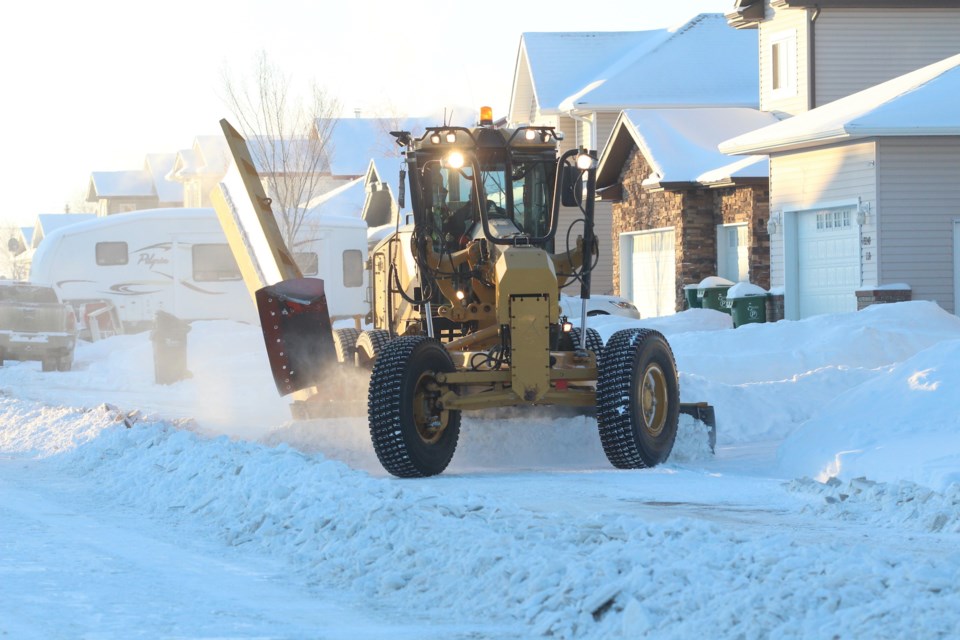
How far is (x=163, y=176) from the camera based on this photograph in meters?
89.8

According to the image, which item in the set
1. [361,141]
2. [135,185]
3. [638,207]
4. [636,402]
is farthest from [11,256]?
[636,402]

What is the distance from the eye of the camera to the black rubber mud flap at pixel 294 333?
42.8ft

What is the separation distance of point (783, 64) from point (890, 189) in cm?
822

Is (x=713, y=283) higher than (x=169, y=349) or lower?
higher

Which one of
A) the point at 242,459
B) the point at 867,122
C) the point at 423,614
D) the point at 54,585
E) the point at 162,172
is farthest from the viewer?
the point at 162,172

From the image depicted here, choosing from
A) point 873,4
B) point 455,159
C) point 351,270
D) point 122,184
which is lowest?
point 351,270

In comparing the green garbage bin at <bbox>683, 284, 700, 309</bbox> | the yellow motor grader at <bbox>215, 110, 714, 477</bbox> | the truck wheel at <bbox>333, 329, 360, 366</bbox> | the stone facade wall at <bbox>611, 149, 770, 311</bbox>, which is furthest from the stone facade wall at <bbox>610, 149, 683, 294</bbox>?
the yellow motor grader at <bbox>215, 110, 714, 477</bbox>

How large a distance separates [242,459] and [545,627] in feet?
16.3

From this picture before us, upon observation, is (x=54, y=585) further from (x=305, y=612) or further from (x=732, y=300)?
(x=732, y=300)

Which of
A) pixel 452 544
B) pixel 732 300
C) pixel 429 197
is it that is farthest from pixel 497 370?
pixel 732 300

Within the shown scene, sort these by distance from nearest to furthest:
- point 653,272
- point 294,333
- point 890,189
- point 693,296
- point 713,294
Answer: point 294,333 < point 890,189 < point 713,294 < point 693,296 < point 653,272

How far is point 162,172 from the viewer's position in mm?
90375

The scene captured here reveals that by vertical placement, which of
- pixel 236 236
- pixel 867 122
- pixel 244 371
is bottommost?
pixel 244 371

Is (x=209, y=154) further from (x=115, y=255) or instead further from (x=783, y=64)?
(x=783, y=64)
